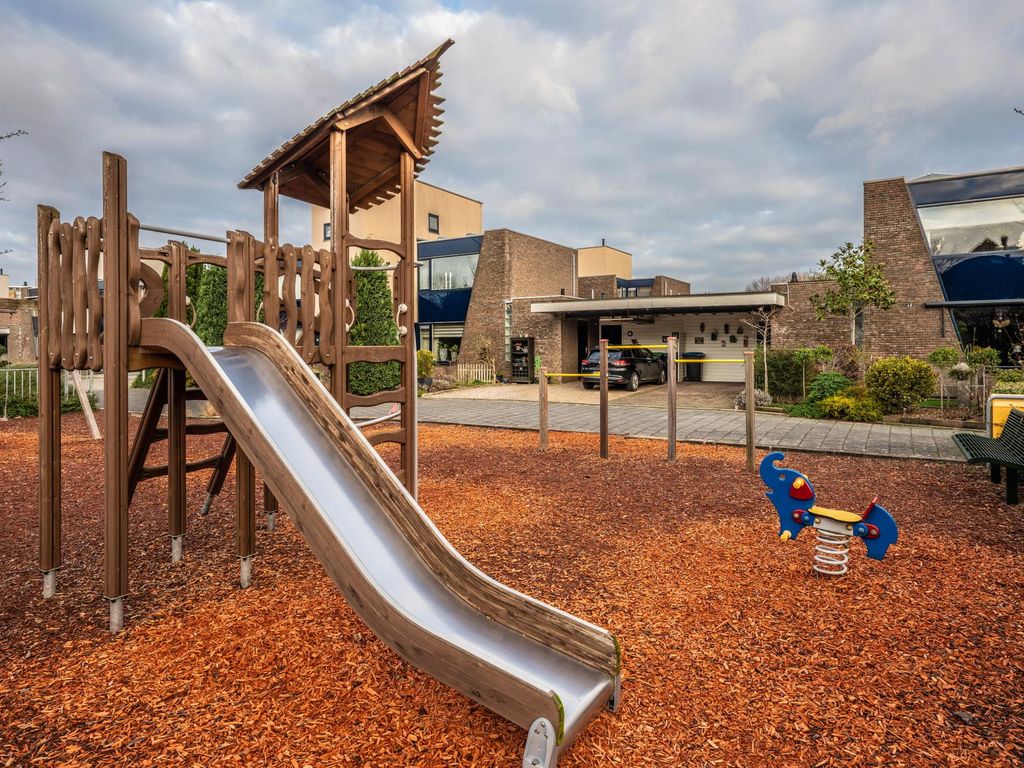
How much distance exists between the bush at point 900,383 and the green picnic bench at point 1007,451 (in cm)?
611

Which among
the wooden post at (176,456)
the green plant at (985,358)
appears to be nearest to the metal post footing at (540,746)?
the wooden post at (176,456)

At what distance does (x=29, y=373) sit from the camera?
1443 centimetres

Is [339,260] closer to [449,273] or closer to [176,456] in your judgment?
[176,456]

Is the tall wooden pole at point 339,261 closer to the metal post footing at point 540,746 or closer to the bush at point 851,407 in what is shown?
the metal post footing at point 540,746

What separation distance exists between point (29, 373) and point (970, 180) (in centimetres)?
2611

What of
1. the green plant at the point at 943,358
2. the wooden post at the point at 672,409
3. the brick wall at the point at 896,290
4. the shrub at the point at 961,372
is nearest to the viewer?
the wooden post at the point at 672,409

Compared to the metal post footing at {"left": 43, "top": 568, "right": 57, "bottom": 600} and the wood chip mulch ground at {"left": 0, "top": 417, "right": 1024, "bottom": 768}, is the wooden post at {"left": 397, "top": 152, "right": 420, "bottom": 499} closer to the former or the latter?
the wood chip mulch ground at {"left": 0, "top": 417, "right": 1024, "bottom": 768}

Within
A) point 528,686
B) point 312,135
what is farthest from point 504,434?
point 528,686

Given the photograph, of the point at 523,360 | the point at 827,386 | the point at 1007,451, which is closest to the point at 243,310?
the point at 1007,451

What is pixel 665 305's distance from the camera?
2164 cm

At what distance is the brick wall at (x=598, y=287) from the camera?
118ft

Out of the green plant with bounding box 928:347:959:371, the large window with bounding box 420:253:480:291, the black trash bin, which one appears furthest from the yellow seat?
the large window with bounding box 420:253:480:291

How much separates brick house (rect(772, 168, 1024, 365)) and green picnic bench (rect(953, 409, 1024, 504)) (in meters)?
10.7

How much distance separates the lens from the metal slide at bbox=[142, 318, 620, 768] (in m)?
2.28
